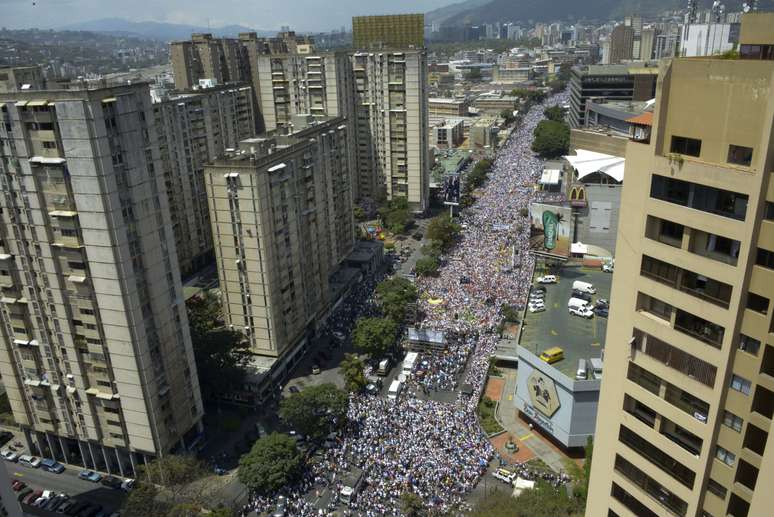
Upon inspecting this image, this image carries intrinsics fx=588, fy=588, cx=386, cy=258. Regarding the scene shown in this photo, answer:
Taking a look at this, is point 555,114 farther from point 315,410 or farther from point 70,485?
point 70,485

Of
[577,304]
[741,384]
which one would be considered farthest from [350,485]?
[741,384]

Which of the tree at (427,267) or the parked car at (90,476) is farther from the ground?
the tree at (427,267)

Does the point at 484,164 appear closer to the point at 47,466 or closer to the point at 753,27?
the point at 47,466

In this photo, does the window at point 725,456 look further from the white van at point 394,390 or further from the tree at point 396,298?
the tree at point 396,298

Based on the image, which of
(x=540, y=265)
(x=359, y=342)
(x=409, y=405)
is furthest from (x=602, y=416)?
(x=540, y=265)

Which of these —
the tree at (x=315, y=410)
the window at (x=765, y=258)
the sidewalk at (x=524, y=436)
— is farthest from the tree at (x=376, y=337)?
the window at (x=765, y=258)
